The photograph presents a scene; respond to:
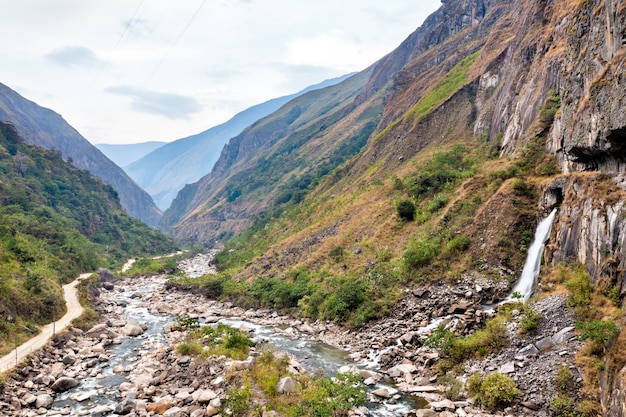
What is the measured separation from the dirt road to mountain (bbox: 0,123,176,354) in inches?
35.5

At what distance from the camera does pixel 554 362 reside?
18.8m

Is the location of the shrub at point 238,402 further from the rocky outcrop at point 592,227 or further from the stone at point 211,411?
the rocky outcrop at point 592,227

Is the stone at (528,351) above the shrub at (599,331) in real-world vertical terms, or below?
below

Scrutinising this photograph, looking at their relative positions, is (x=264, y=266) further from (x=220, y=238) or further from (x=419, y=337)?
(x=220, y=238)

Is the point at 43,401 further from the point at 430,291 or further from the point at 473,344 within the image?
the point at 430,291

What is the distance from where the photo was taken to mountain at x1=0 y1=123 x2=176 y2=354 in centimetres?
3522

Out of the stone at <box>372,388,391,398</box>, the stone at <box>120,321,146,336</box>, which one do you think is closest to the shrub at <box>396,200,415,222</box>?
the stone at <box>372,388,391,398</box>

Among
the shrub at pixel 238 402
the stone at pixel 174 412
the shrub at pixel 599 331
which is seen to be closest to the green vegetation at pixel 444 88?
the shrub at pixel 599 331

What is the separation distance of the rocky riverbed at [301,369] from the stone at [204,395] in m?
0.08

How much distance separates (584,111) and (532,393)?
19.0 metres

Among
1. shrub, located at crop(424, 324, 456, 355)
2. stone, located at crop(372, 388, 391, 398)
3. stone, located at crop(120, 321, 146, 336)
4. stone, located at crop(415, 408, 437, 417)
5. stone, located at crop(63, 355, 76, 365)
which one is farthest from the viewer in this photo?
stone, located at crop(120, 321, 146, 336)

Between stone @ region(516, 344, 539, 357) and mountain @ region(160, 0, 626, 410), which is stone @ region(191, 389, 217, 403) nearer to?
mountain @ region(160, 0, 626, 410)

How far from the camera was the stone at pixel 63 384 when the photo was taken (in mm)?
23297

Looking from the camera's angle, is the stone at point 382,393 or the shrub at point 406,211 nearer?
the stone at point 382,393
